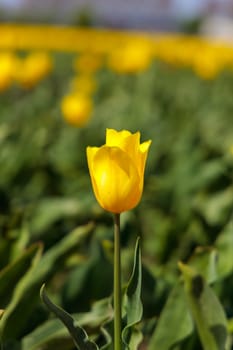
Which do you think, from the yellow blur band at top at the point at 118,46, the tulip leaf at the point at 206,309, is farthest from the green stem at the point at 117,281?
the yellow blur band at top at the point at 118,46

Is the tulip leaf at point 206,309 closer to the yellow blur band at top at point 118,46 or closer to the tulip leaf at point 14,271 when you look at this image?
the tulip leaf at point 14,271

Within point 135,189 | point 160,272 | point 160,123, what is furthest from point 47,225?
point 160,123

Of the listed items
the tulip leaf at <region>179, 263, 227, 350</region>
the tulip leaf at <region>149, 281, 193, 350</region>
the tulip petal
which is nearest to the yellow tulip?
the tulip petal

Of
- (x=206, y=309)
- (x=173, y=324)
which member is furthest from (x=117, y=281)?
(x=173, y=324)

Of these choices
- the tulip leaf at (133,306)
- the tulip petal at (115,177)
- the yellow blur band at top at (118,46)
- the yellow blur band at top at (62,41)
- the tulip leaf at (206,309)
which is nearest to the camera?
the tulip petal at (115,177)

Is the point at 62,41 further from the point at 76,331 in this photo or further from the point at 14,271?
the point at 76,331

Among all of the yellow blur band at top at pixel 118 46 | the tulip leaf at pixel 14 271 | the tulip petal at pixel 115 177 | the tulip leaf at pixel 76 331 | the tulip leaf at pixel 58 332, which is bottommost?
the tulip leaf at pixel 76 331

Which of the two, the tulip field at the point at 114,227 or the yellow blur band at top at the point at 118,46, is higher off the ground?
the yellow blur band at top at the point at 118,46

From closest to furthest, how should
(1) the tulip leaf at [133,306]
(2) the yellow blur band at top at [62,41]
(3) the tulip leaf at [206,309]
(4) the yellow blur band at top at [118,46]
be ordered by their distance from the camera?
(1) the tulip leaf at [133,306] < (3) the tulip leaf at [206,309] < (4) the yellow blur band at top at [118,46] < (2) the yellow blur band at top at [62,41]

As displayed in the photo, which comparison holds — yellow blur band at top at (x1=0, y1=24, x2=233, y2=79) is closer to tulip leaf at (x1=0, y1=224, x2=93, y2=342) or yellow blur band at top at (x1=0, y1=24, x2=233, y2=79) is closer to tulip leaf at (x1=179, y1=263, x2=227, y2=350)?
tulip leaf at (x1=0, y1=224, x2=93, y2=342)

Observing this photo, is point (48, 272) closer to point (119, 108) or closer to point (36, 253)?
point (36, 253)
